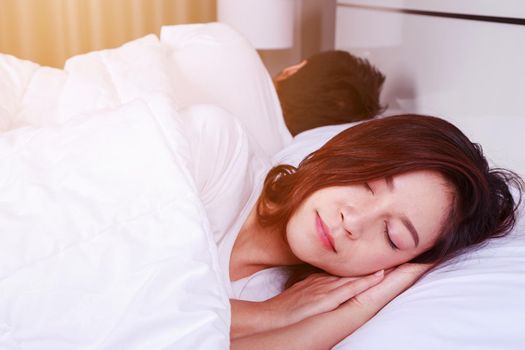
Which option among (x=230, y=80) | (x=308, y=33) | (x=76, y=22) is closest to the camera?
(x=230, y=80)

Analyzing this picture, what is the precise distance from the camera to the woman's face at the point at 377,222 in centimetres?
86

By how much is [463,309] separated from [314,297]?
11.9 inches

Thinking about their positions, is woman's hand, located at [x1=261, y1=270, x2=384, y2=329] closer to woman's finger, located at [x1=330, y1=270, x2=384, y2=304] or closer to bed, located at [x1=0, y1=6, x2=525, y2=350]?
woman's finger, located at [x1=330, y1=270, x2=384, y2=304]

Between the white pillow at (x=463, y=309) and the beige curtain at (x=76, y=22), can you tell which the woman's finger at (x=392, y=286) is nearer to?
the white pillow at (x=463, y=309)

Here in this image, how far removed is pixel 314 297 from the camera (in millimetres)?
933

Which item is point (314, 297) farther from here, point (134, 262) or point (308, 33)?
point (308, 33)

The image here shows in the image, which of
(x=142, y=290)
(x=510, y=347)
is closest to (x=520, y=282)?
(x=510, y=347)

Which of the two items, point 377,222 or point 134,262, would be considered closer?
→ point 134,262

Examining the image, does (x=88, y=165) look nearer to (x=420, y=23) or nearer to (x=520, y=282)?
(x=520, y=282)

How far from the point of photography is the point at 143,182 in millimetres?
794

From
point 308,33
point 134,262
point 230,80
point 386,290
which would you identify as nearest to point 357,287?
point 386,290

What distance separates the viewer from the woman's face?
859 mm

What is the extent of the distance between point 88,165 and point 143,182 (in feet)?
0.28

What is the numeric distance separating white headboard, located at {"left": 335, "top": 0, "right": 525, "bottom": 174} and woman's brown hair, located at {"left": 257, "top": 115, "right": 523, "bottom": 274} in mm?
126
